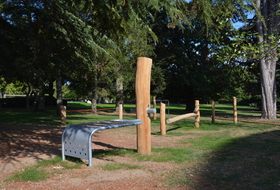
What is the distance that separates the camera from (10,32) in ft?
34.4

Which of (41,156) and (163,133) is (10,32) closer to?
(41,156)

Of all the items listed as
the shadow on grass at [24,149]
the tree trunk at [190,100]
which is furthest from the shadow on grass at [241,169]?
the tree trunk at [190,100]

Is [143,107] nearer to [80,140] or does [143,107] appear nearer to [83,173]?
[80,140]

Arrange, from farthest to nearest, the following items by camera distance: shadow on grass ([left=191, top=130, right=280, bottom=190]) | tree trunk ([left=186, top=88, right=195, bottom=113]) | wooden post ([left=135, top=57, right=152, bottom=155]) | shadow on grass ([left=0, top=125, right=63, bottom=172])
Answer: tree trunk ([left=186, top=88, right=195, bottom=113])
wooden post ([left=135, top=57, right=152, bottom=155])
shadow on grass ([left=0, top=125, right=63, bottom=172])
shadow on grass ([left=191, top=130, right=280, bottom=190])

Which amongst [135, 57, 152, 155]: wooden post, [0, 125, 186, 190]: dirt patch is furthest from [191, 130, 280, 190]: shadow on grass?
[135, 57, 152, 155]: wooden post

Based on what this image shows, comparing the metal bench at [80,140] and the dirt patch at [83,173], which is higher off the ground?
the metal bench at [80,140]

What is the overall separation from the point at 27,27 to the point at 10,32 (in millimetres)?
619

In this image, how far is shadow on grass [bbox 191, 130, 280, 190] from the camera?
4551 mm

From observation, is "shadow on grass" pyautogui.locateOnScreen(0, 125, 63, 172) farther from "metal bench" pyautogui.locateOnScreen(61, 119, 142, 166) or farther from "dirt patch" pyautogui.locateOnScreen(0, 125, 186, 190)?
"metal bench" pyautogui.locateOnScreen(61, 119, 142, 166)

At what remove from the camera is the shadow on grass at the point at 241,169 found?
4551 mm

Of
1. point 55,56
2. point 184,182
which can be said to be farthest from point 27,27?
point 184,182

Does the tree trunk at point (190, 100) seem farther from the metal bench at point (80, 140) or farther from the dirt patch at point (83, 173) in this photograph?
the metal bench at point (80, 140)

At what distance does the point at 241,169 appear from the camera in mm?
5496

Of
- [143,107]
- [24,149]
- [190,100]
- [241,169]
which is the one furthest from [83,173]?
[190,100]
